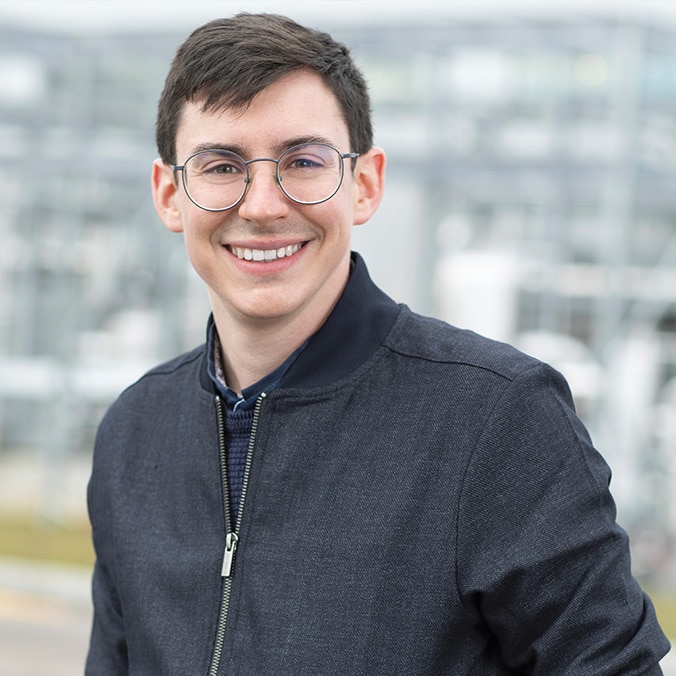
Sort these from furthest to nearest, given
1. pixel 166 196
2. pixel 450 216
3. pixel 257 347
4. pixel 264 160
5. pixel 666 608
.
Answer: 1. pixel 450 216
2. pixel 666 608
3. pixel 166 196
4. pixel 257 347
5. pixel 264 160

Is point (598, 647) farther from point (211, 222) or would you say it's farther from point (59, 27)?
point (59, 27)

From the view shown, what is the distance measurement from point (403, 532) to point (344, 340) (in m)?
0.28

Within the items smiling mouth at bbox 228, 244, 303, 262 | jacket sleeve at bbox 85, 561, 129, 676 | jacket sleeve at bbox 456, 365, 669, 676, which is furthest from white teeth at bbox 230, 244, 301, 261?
jacket sleeve at bbox 85, 561, 129, 676

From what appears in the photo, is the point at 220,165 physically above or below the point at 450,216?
above

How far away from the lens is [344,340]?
1.63m

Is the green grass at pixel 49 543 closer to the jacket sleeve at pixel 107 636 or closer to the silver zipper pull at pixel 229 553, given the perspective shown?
the jacket sleeve at pixel 107 636

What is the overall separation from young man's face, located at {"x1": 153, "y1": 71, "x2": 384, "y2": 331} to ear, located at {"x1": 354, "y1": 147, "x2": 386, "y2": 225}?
2.5 inches

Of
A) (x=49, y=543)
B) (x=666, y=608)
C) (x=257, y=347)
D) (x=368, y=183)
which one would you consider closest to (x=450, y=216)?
(x=666, y=608)

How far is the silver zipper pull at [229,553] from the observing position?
157cm

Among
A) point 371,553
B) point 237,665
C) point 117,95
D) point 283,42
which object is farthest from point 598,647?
point 117,95

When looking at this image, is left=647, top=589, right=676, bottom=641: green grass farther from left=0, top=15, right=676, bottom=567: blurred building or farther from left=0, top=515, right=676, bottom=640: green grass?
left=0, top=515, right=676, bottom=640: green grass

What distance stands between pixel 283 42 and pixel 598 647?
0.83m

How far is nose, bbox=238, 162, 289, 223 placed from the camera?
155 cm

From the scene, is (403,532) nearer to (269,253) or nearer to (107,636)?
(269,253)
